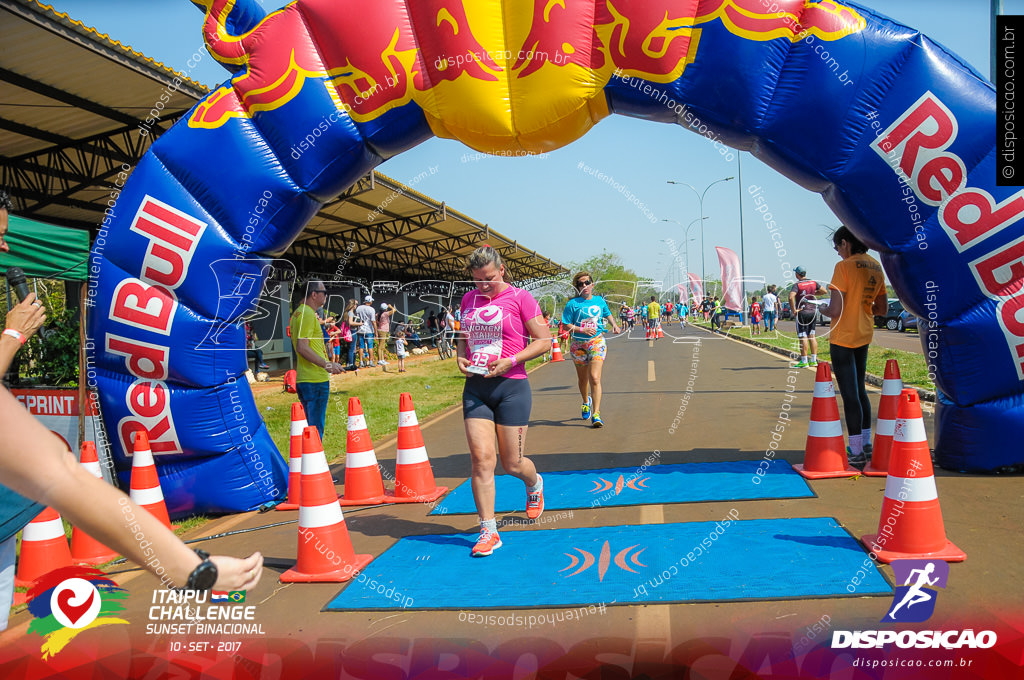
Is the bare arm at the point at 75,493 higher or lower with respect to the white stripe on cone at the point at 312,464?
higher

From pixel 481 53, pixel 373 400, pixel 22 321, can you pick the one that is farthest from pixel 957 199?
pixel 373 400

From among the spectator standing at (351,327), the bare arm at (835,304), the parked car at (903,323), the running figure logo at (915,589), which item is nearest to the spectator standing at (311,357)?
the bare arm at (835,304)

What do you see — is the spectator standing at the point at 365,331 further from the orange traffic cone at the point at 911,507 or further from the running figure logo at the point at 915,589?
the running figure logo at the point at 915,589

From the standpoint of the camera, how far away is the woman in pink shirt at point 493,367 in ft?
14.8

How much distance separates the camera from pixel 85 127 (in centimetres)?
1195

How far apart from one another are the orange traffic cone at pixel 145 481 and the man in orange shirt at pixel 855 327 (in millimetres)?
5790

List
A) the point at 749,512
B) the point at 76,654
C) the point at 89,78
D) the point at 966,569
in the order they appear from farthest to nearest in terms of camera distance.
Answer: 1. the point at 89,78
2. the point at 749,512
3. the point at 966,569
4. the point at 76,654

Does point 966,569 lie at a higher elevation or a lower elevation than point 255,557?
lower

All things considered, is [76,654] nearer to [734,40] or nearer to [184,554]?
[184,554]

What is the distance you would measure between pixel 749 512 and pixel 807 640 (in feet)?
6.46

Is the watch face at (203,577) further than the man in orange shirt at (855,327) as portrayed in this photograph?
No

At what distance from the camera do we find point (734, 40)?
17.3ft

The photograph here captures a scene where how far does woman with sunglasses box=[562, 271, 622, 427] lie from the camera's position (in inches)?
335

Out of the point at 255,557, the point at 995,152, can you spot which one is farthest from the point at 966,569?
the point at 255,557
